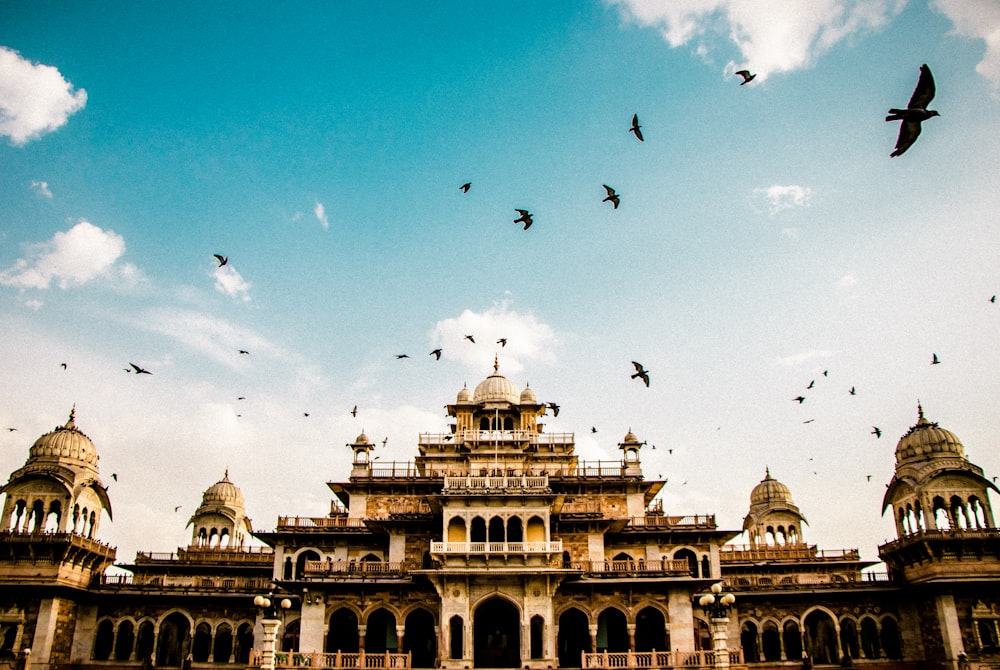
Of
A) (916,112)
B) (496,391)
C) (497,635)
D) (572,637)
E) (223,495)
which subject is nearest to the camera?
(916,112)

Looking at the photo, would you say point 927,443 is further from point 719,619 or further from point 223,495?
point 223,495

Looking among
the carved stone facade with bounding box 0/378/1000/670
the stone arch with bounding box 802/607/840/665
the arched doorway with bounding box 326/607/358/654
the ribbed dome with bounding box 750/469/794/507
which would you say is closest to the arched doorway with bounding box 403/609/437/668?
the carved stone facade with bounding box 0/378/1000/670

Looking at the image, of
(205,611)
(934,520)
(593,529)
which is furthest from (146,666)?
(934,520)

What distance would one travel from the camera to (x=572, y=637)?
40.8 m

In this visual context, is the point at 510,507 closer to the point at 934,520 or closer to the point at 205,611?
the point at 205,611

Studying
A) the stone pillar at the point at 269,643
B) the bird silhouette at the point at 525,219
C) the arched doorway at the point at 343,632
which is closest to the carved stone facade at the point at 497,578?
the arched doorway at the point at 343,632

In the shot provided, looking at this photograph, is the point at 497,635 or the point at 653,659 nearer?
the point at 653,659

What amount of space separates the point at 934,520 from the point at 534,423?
2411 cm

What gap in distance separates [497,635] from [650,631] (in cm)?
897

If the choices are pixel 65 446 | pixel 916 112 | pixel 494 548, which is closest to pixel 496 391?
pixel 494 548

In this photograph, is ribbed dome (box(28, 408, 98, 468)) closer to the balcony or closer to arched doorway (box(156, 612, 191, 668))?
arched doorway (box(156, 612, 191, 668))

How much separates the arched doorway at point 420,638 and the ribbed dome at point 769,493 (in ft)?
99.0

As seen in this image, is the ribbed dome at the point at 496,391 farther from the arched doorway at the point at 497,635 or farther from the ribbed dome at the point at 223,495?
the ribbed dome at the point at 223,495

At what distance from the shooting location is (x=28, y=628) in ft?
133
